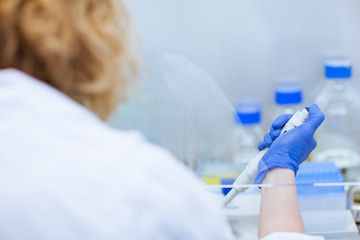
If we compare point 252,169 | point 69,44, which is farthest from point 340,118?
point 69,44

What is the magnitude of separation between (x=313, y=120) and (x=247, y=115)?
0.52 ft

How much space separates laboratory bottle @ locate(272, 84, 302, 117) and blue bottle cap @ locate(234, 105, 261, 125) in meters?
0.04

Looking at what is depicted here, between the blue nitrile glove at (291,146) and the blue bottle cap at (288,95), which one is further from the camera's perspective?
the blue bottle cap at (288,95)

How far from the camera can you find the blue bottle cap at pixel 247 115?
3.62 ft

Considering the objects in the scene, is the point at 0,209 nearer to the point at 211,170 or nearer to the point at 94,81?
the point at 94,81

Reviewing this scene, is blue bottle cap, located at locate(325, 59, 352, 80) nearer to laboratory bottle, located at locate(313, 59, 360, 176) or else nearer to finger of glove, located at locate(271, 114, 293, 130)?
laboratory bottle, located at locate(313, 59, 360, 176)

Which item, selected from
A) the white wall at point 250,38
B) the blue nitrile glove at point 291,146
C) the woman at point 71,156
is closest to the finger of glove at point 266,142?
the blue nitrile glove at point 291,146

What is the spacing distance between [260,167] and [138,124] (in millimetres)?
236

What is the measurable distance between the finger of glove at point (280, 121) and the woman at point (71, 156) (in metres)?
0.42

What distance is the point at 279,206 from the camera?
912mm

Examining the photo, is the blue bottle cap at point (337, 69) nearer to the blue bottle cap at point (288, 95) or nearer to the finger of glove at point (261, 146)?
the blue bottle cap at point (288, 95)

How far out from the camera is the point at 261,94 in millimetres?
1175

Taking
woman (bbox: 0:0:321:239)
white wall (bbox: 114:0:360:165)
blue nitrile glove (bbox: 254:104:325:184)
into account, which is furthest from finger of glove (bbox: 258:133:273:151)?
woman (bbox: 0:0:321:239)

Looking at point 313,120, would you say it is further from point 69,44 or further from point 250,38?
point 69,44
